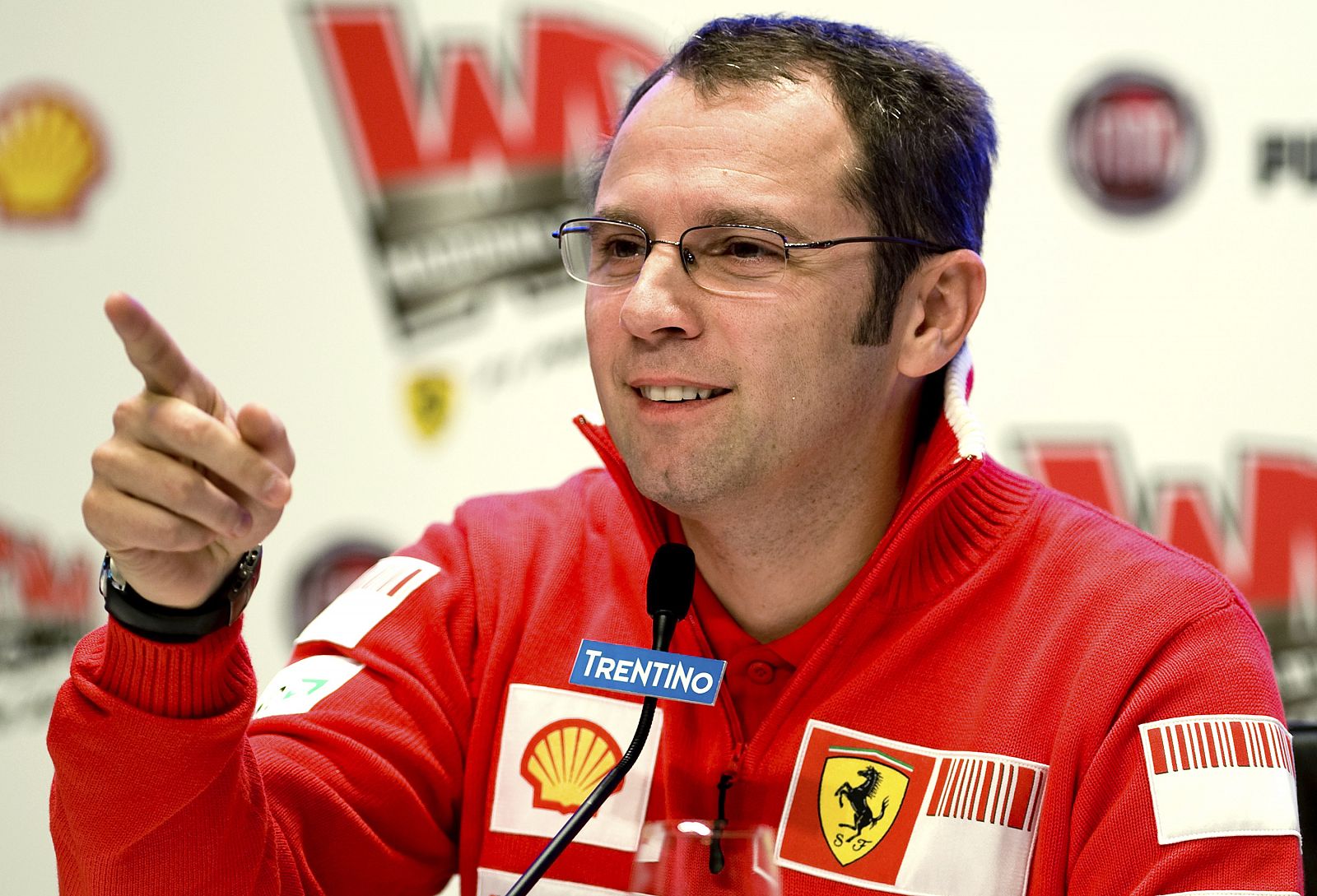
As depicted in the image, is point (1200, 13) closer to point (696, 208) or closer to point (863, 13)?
point (863, 13)

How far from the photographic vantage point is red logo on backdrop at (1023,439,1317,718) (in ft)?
8.95

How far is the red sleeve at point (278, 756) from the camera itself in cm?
113

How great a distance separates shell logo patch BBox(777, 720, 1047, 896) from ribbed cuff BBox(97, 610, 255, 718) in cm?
66

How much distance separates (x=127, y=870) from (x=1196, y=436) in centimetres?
227

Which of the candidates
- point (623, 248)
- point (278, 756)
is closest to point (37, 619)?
point (278, 756)

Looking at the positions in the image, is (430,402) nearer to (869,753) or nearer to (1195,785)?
(869,753)

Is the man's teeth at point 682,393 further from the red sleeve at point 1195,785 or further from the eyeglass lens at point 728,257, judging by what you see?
the red sleeve at point 1195,785

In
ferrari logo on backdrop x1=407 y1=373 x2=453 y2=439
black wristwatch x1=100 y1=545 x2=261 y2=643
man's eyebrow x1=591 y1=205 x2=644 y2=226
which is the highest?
man's eyebrow x1=591 y1=205 x2=644 y2=226

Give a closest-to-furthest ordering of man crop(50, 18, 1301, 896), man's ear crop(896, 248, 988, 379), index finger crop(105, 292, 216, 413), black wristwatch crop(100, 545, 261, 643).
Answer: index finger crop(105, 292, 216, 413), black wristwatch crop(100, 545, 261, 643), man crop(50, 18, 1301, 896), man's ear crop(896, 248, 988, 379)

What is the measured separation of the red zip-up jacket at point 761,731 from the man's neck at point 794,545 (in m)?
0.06

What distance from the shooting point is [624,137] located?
163cm

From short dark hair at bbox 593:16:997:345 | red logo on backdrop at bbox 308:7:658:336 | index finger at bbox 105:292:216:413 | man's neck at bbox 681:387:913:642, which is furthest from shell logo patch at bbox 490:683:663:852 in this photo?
red logo on backdrop at bbox 308:7:658:336

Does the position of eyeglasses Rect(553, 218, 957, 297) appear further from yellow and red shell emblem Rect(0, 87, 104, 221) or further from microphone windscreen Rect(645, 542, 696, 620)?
yellow and red shell emblem Rect(0, 87, 104, 221)

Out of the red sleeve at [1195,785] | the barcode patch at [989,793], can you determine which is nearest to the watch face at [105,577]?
the barcode patch at [989,793]
